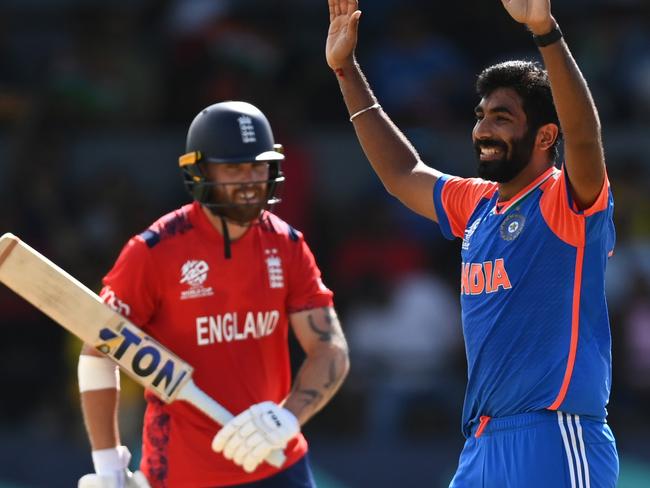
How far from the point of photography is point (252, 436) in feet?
14.5

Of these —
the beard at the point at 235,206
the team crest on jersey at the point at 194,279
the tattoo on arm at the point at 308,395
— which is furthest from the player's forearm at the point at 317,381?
the beard at the point at 235,206

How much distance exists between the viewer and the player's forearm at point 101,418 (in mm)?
4621

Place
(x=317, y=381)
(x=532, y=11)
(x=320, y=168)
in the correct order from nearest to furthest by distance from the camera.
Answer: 1. (x=532, y=11)
2. (x=317, y=381)
3. (x=320, y=168)

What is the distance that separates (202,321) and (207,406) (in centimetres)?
34

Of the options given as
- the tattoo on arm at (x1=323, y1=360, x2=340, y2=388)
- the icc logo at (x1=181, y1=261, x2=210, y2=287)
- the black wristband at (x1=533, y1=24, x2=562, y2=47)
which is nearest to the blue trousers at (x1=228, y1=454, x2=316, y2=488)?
the tattoo on arm at (x1=323, y1=360, x2=340, y2=388)

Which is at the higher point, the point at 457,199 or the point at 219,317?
the point at 457,199

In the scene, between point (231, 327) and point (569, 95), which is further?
point (231, 327)

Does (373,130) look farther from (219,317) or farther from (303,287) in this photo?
(219,317)

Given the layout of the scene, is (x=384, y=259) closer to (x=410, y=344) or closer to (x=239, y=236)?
(x=410, y=344)

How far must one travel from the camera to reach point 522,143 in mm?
4152

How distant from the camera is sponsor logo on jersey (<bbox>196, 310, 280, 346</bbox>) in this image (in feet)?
15.6

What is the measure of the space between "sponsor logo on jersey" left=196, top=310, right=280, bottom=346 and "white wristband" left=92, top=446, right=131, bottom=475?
1.58 ft

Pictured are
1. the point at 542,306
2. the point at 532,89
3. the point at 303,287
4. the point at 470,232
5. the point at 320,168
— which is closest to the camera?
the point at 542,306

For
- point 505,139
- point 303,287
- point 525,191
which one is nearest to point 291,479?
point 303,287
